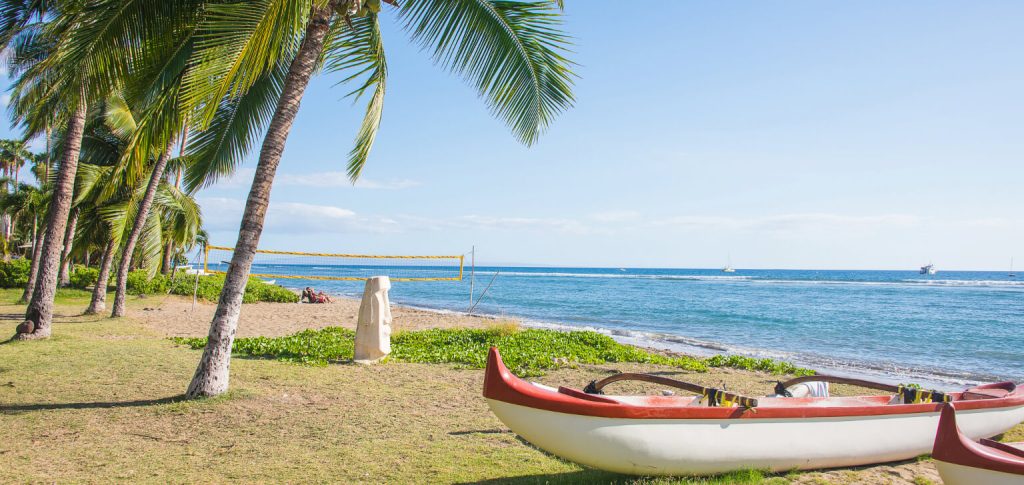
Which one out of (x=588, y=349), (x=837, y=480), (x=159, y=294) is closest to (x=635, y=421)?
(x=837, y=480)

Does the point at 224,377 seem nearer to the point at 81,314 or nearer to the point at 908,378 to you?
the point at 81,314

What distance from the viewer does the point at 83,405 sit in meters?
6.53

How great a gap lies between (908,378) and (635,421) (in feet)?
Answer: 36.0

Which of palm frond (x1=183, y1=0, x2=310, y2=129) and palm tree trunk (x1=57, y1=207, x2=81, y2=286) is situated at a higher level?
palm frond (x1=183, y1=0, x2=310, y2=129)

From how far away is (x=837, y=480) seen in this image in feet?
16.1

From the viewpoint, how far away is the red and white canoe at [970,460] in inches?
137

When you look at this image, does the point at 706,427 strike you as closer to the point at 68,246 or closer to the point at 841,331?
the point at 841,331

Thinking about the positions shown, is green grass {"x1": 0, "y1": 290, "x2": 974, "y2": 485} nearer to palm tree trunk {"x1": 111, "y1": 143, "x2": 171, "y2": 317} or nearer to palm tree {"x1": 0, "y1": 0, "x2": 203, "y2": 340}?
palm tree {"x1": 0, "y1": 0, "x2": 203, "y2": 340}

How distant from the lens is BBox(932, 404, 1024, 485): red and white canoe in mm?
3490

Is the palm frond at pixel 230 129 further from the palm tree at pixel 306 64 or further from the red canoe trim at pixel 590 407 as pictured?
the red canoe trim at pixel 590 407

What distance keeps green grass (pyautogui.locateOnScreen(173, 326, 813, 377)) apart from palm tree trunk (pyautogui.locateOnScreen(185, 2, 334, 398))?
2940mm

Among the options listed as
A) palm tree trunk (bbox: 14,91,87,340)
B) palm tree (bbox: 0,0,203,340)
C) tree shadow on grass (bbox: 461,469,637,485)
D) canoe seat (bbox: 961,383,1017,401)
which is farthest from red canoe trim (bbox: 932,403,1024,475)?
palm tree trunk (bbox: 14,91,87,340)

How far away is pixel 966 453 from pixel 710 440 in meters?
1.48

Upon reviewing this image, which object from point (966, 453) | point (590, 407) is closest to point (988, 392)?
point (966, 453)
